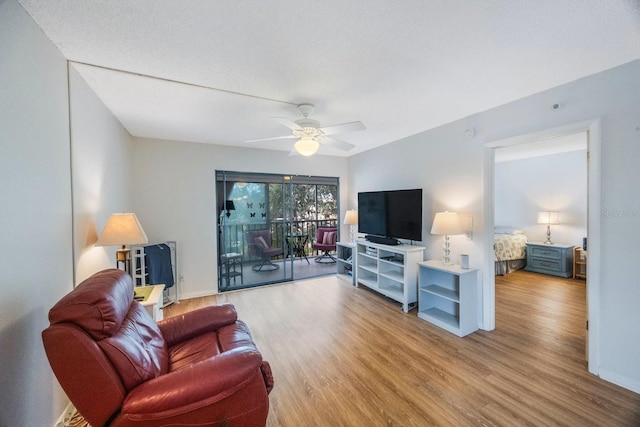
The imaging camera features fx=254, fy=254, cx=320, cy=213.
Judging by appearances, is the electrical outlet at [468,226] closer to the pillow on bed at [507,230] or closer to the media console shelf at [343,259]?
the media console shelf at [343,259]

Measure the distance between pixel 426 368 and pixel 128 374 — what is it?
217 centimetres

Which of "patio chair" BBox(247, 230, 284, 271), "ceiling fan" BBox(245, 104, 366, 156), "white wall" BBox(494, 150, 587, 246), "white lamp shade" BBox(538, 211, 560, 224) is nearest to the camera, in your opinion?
"ceiling fan" BBox(245, 104, 366, 156)

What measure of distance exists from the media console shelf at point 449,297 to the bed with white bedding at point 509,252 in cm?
227

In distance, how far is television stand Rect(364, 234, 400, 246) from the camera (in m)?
3.82

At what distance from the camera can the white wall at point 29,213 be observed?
1188mm

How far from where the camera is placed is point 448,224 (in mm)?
3000

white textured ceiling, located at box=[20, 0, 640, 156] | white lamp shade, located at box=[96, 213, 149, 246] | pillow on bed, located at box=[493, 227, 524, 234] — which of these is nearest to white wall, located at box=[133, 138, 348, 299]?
white textured ceiling, located at box=[20, 0, 640, 156]

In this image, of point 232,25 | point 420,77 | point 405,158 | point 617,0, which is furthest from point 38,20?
point 405,158

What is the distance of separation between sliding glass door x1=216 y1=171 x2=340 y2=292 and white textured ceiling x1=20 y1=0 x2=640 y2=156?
6.28 ft

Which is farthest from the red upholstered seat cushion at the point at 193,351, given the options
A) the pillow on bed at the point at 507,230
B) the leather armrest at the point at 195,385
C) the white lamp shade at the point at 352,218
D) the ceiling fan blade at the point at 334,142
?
the pillow on bed at the point at 507,230

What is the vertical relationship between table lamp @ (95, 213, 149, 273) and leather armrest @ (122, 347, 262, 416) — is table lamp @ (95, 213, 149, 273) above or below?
above

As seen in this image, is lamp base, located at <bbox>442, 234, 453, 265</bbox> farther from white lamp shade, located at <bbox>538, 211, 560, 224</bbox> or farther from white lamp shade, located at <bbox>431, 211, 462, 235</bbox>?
white lamp shade, located at <bbox>538, 211, 560, 224</bbox>

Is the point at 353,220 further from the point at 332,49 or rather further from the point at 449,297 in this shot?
the point at 332,49

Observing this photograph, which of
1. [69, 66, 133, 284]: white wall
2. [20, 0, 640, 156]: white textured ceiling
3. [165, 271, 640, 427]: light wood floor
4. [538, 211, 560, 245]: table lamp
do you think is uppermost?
[20, 0, 640, 156]: white textured ceiling
